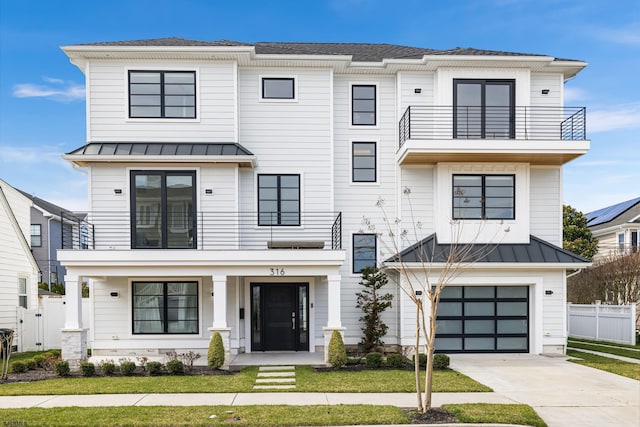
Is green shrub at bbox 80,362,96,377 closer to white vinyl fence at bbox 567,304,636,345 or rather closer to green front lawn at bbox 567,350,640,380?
green front lawn at bbox 567,350,640,380

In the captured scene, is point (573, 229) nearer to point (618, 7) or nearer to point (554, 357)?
point (618, 7)

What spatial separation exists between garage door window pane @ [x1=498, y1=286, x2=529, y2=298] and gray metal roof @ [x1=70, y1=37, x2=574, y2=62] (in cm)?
740

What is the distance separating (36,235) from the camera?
3192 centimetres

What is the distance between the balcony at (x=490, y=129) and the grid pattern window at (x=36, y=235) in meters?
27.5

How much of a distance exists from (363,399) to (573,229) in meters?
24.2

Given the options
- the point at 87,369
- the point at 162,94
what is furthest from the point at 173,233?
the point at 87,369

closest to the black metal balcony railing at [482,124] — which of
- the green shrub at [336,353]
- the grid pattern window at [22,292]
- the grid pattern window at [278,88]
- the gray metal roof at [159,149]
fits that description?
the grid pattern window at [278,88]

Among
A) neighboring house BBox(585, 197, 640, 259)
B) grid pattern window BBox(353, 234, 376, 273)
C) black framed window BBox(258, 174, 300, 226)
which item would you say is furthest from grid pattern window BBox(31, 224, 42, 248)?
neighboring house BBox(585, 197, 640, 259)

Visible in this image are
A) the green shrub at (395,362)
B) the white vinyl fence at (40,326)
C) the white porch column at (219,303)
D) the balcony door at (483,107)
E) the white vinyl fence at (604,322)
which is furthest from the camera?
the white vinyl fence at (604,322)

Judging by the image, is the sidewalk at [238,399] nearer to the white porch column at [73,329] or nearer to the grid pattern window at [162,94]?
the white porch column at [73,329]

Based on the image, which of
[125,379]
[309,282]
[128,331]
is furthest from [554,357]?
[128,331]

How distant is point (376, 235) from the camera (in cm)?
1509

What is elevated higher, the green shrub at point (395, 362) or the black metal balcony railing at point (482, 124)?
the black metal balcony railing at point (482, 124)

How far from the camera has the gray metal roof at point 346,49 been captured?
48.6 feet
